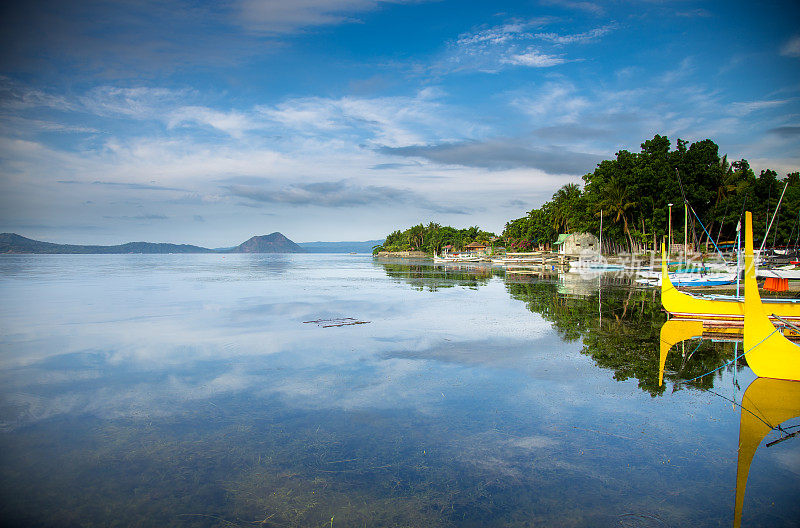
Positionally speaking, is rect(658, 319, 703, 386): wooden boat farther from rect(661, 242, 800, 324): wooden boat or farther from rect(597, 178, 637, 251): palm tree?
rect(597, 178, 637, 251): palm tree

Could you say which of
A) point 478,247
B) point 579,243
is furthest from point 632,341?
point 478,247

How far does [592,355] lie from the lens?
11602mm

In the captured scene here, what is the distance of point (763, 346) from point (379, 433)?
7.64m

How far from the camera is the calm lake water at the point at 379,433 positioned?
191 inches

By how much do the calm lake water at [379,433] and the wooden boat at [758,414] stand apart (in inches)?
3.8

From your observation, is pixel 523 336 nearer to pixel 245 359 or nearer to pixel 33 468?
pixel 245 359

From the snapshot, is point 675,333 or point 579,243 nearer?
point 675,333

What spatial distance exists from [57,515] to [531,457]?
17.6 feet

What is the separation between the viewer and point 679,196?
52281mm

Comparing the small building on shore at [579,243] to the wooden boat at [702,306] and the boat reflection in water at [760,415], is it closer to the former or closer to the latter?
the wooden boat at [702,306]

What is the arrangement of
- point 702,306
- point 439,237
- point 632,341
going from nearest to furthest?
1. point 632,341
2. point 702,306
3. point 439,237

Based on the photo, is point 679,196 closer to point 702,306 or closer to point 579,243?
point 579,243

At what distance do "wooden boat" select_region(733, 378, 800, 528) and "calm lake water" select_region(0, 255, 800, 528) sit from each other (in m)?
0.10

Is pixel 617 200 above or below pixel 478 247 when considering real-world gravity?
above
